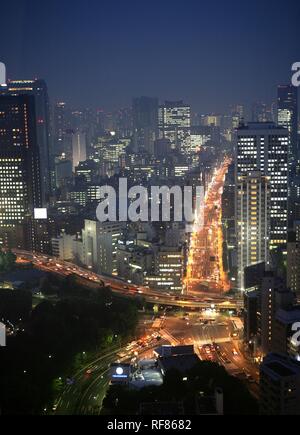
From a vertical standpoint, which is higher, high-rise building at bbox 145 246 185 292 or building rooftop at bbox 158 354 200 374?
high-rise building at bbox 145 246 185 292

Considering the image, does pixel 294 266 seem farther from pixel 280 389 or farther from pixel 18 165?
pixel 18 165

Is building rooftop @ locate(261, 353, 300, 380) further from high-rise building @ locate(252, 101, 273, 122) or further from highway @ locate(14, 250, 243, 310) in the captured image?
high-rise building @ locate(252, 101, 273, 122)

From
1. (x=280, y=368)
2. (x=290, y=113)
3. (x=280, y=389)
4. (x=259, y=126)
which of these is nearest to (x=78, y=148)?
(x=259, y=126)

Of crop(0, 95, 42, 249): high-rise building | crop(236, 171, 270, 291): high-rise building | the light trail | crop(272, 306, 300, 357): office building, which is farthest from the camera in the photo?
crop(0, 95, 42, 249): high-rise building

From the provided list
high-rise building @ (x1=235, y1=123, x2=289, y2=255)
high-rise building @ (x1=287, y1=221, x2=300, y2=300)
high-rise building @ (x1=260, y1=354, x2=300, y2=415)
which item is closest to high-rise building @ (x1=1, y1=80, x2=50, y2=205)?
high-rise building @ (x1=235, y1=123, x2=289, y2=255)

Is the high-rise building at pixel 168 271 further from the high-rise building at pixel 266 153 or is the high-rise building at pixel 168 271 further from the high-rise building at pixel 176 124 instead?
the high-rise building at pixel 176 124
